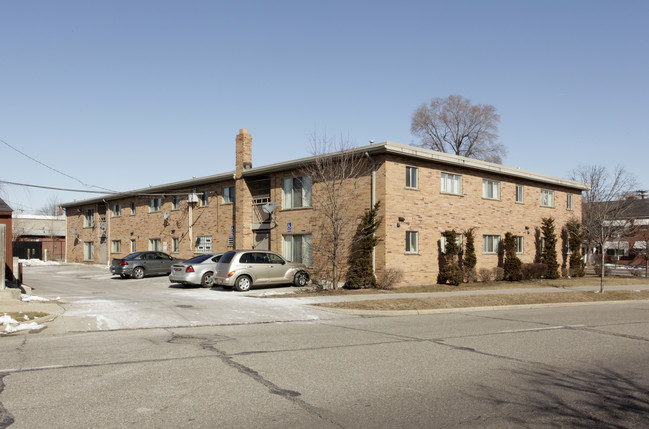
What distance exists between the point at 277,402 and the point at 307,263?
19.1 metres

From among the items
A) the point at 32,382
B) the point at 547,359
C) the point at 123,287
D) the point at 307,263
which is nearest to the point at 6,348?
the point at 32,382

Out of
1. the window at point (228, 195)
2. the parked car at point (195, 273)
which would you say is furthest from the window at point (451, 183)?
the window at point (228, 195)

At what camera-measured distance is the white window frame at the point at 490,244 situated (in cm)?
2730

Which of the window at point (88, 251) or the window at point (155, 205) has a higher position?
the window at point (155, 205)

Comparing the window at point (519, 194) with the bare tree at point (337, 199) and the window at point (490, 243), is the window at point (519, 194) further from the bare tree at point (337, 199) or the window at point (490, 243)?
the bare tree at point (337, 199)

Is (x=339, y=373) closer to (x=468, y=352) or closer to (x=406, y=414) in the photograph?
(x=406, y=414)

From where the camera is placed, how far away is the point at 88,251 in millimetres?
45250

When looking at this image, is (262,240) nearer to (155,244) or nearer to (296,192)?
(296,192)

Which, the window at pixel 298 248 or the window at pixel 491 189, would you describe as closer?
the window at pixel 298 248

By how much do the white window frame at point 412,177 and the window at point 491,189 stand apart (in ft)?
17.4

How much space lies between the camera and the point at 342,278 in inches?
Result: 910

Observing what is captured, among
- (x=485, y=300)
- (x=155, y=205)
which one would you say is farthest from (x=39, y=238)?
(x=485, y=300)

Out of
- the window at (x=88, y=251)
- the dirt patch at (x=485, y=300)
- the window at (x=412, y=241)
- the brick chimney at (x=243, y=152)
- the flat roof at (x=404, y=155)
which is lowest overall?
the dirt patch at (x=485, y=300)

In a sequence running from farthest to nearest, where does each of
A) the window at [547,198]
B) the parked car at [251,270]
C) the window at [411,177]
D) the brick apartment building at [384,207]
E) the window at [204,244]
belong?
the window at [547,198]
the window at [204,244]
the window at [411,177]
the brick apartment building at [384,207]
the parked car at [251,270]
